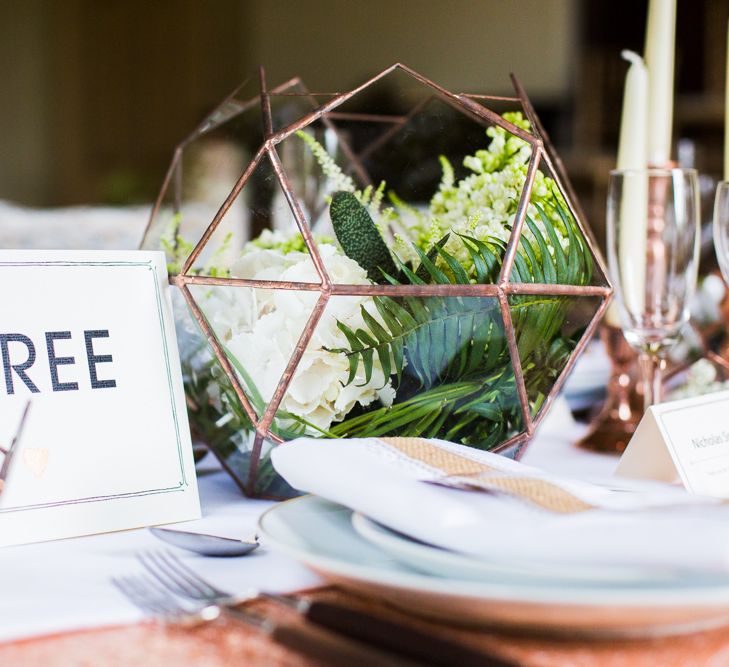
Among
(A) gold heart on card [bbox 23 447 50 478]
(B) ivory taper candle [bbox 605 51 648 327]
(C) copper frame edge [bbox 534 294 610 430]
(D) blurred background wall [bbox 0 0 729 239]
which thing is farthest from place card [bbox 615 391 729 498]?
(D) blurred background wall [bbox 0 0 729 239]

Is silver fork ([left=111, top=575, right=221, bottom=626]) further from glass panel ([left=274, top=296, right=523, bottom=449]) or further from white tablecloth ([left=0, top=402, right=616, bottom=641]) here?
glass panel ([left=274, top=296, right=523, bottom=449])

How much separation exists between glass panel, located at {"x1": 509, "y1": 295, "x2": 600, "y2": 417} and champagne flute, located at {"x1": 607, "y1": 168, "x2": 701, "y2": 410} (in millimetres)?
138

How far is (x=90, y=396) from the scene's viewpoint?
631 mm

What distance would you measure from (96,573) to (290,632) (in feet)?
0.66

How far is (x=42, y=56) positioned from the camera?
6297mm

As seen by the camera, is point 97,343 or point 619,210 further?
point 619,210

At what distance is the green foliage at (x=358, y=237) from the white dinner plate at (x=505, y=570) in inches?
9.9

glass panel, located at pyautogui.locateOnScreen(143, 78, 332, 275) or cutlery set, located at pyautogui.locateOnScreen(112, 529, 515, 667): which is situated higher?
glass panel, located at pyautogui.locateOnScreen(143, 78, 332, 275)

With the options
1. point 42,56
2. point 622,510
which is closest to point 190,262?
point 622,510

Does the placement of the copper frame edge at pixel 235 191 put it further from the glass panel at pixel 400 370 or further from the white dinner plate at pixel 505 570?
the white dinner plate at pixel 505 570

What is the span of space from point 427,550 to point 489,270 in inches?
9.8

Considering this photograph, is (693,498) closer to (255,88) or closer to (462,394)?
(462,394)

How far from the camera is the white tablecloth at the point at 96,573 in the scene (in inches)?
17.1

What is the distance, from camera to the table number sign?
23.7 inches
